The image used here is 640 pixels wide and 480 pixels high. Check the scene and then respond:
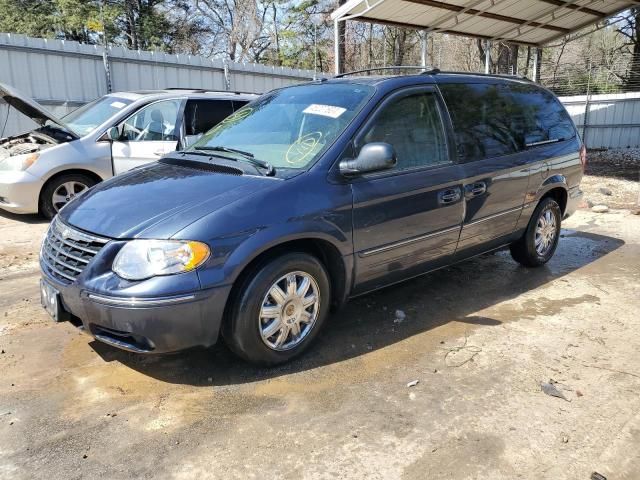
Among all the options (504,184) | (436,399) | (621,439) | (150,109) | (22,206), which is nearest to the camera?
(621,439)

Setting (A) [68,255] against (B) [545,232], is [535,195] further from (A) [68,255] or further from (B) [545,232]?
(A) [68,255]

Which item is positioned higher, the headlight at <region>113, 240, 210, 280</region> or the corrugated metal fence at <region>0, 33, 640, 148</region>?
the corrugated metal fence at <region>0, 33, 640, 148</region>

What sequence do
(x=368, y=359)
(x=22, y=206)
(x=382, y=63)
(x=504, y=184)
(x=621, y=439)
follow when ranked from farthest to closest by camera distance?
(x=382, y=63)
(x=22, y=206)
(x=504, y=184)
(x=368, y=359)
(x=621, y=439)

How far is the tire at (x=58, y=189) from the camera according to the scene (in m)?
6.83

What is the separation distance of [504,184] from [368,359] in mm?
2072

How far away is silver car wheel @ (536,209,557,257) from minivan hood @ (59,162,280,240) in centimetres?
322

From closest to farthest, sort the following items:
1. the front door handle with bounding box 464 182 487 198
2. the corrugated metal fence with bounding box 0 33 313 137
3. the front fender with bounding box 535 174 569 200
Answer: the front door handle with bounding box 464 182 487 198, the front fender with bounding box 535 174 569 200, the corrugated metal fence with bounding box 0 33 313 137

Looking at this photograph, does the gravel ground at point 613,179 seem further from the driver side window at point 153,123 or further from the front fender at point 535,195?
the driver side window at point 153,123

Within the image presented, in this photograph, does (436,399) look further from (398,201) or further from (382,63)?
(382,63)

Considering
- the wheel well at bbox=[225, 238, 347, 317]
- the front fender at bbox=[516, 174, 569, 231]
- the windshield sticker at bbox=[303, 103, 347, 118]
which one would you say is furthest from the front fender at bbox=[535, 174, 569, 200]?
the wheel well at bbox=[225, 238, 347, 317]

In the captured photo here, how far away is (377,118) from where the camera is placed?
3.69m

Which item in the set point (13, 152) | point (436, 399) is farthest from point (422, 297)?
point (13, 152)

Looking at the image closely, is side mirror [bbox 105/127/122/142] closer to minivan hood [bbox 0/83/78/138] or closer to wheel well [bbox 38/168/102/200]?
minivan hood [bbox 0/83/78/138]

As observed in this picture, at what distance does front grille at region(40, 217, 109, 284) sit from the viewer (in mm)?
2975
